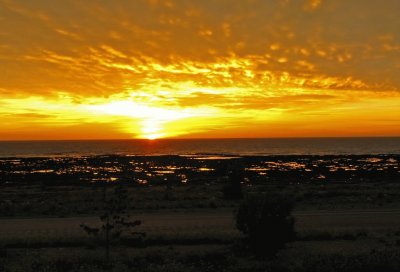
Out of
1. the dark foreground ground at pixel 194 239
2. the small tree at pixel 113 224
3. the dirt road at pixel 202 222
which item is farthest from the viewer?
the dirt road at pixel 202 222

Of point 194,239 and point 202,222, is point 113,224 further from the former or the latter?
point 202,222

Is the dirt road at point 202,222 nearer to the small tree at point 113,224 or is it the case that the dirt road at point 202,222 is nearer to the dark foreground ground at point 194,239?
the dark foreground ground at point 194,239

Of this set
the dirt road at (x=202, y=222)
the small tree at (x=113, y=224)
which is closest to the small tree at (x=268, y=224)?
the small tree at (x=113, y=224)

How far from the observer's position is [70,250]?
51.3 ft

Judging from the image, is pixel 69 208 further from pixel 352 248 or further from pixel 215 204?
pixel 352 248

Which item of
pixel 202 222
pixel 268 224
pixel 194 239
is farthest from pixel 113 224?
pixel 268 224

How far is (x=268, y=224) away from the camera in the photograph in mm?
14328

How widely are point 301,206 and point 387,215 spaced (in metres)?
6.01

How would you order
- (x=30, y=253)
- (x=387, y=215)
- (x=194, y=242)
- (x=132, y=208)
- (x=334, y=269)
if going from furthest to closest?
(x=132, y=208), (x=387, y=215), (x=194, y=242), (x=30, y=253), (x=334, y=269)

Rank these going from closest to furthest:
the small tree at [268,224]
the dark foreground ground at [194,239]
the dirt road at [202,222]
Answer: the dark foreground ground at [194,239] < the small tree at [268,224] < the dirt road at [202,222]

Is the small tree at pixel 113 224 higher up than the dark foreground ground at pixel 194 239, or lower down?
higher up

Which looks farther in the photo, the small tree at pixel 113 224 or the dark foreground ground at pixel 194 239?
the dark foreground ground at pixel 194 239

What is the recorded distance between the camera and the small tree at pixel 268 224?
46.9ft

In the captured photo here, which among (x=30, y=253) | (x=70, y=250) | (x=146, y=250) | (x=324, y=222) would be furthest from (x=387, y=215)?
(x=30, y=253)
